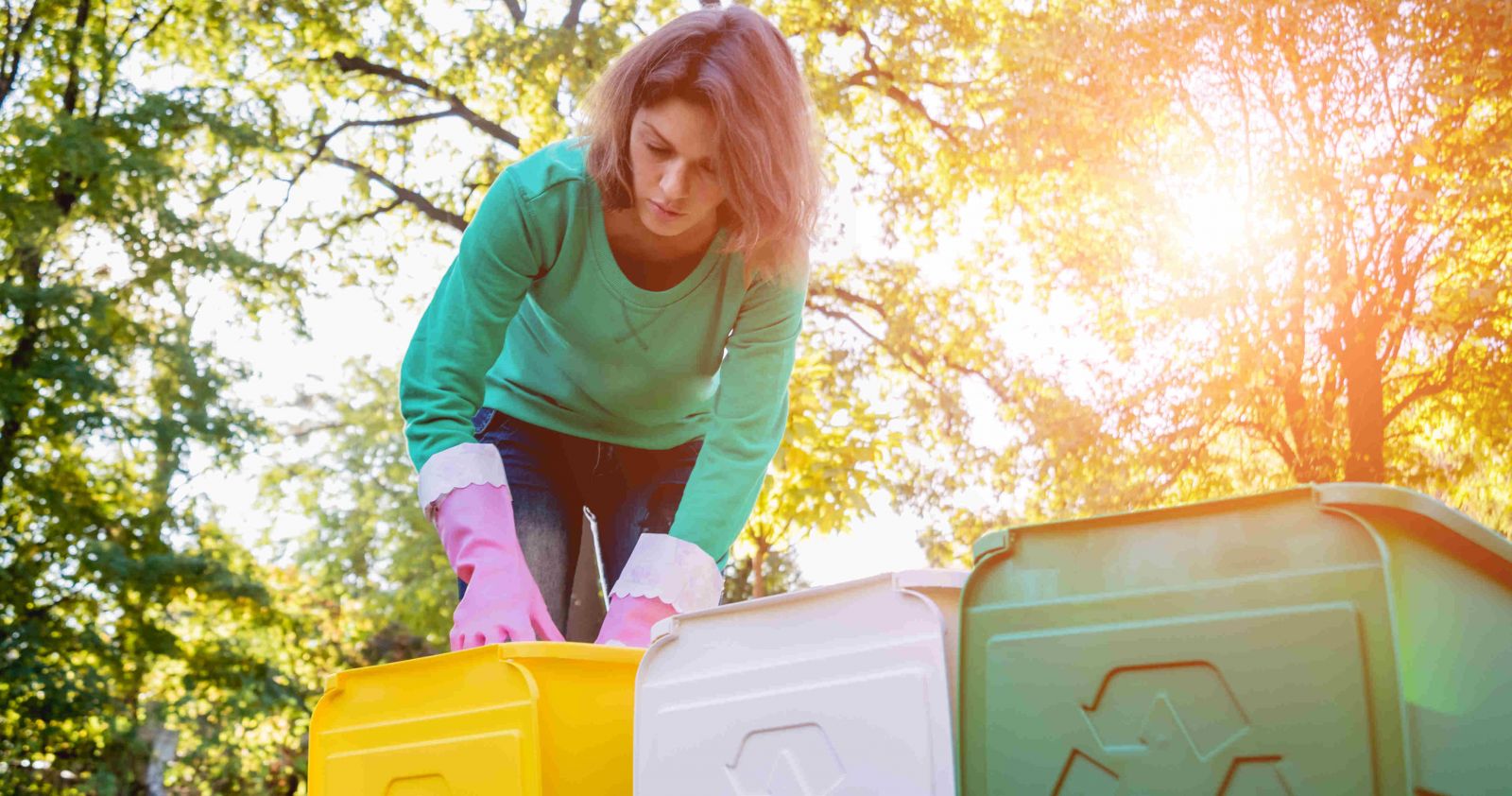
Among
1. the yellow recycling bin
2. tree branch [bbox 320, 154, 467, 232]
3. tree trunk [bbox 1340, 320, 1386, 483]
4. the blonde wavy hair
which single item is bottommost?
the yellow recycling bin

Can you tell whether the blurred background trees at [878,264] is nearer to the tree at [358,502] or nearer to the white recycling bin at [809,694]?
the tree at [358,502]

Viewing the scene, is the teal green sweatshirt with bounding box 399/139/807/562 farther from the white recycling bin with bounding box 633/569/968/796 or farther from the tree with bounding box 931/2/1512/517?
the tree with bounding box 931/2/1512/517

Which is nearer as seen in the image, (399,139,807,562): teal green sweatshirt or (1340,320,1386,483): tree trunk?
(399,139,807,562): teal green sweatshirt

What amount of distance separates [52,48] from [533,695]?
12245mm

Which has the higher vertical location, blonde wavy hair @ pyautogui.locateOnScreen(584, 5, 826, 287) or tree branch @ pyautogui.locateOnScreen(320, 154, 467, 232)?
tree branch @ pyautogui.locateOnScreen(320, 154, 467, 232)

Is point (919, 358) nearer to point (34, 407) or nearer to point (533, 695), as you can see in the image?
point (34, 407)

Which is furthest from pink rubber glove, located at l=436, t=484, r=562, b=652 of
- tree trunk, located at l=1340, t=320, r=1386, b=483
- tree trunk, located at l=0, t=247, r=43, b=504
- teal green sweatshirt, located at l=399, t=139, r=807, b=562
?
tree trunk, located at l=0, t=247, r=43, b=504

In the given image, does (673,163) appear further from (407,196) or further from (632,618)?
(407,196)

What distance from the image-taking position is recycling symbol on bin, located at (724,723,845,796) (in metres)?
1.45

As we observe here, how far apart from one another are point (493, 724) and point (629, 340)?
0.65 metres

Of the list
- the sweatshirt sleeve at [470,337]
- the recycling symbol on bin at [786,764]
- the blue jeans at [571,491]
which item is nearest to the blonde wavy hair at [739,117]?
the sweatshirt sleeve at [470,337]

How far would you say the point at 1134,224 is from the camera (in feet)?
35.7

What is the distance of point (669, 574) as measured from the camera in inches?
77.2

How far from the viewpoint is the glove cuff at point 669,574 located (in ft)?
6.42
